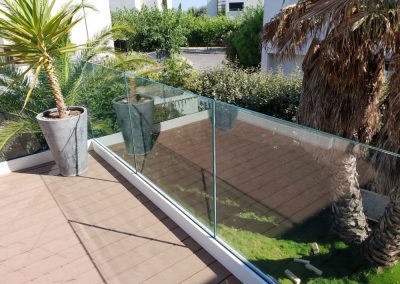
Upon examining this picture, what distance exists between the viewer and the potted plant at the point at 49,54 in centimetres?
432

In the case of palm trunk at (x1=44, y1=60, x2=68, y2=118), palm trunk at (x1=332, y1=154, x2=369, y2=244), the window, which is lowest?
palm trunk at (x1=332, y1=154, x2=369, y2=244)

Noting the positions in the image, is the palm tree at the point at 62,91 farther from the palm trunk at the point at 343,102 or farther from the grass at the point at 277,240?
the palm trunk at the point at 343,102

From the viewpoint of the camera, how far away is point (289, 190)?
3014mm

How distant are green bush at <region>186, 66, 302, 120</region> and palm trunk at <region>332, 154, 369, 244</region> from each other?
501 cm

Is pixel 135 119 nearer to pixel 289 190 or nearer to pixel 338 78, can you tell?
pixel 289 190

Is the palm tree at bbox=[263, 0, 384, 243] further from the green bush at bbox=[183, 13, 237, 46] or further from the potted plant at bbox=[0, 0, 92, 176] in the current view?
the green bush at bbox=[183, 13, 237, 46]

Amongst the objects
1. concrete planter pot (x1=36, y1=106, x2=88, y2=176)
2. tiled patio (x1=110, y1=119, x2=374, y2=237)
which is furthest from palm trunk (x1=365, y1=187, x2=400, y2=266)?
concrete planter pot (x1=36, y1=106, x2=88, y2=176)

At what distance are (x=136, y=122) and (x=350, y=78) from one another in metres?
2.84

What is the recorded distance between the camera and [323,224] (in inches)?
117

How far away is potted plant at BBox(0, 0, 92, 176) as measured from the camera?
170 inches

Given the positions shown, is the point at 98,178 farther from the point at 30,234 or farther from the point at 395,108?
the point at 395,108

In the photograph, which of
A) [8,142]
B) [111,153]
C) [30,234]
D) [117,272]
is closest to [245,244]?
[117,272]

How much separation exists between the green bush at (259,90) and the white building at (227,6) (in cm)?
4036

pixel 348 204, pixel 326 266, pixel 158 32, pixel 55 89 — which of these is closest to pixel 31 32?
pixel 55 89
